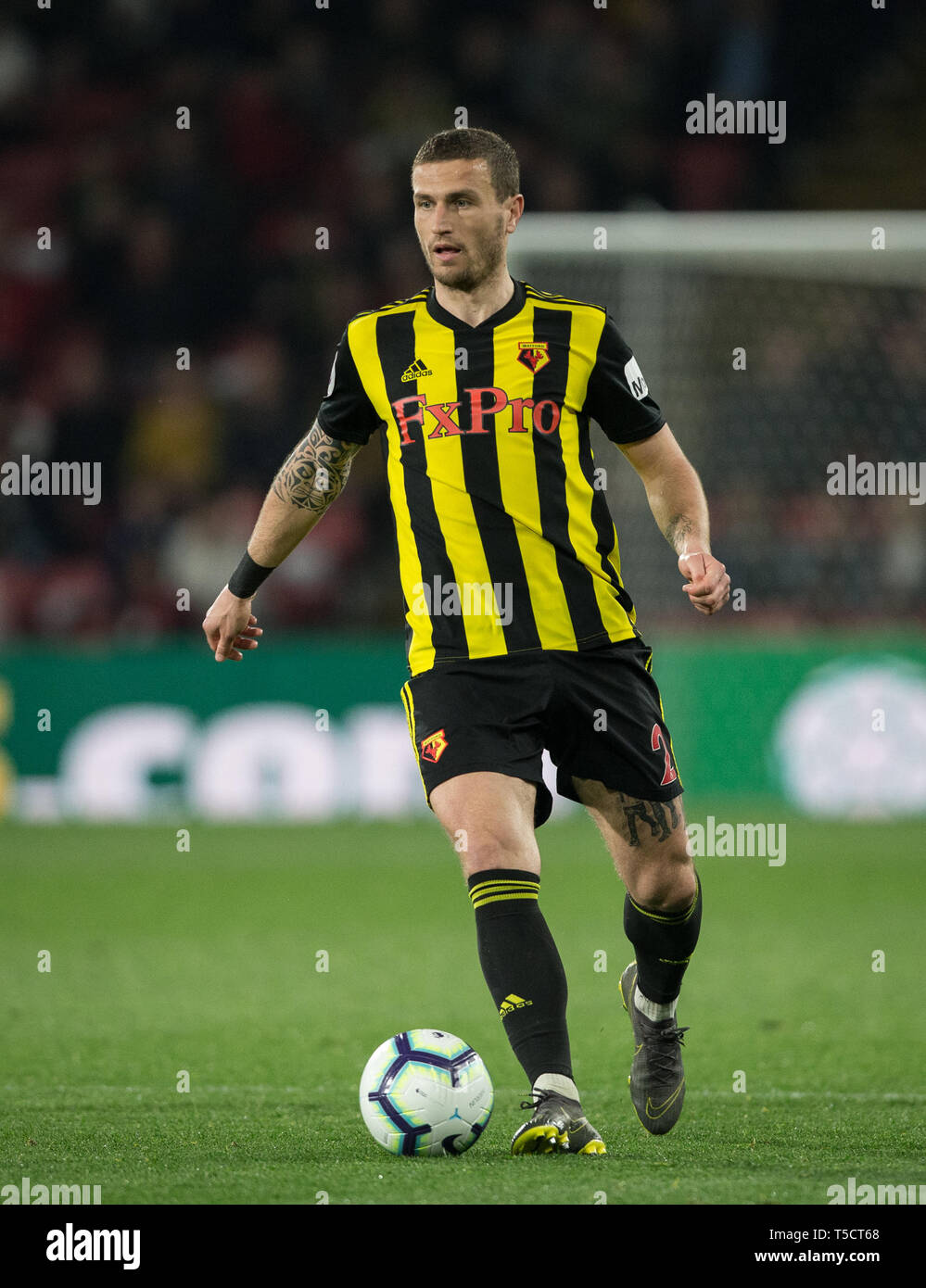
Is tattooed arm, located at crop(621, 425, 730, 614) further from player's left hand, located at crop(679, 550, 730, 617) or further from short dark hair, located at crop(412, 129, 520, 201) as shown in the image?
short dark hair, located at crop(412, 129, 520, 201)

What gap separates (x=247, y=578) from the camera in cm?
465

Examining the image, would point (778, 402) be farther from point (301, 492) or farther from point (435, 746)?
point (435, 746)

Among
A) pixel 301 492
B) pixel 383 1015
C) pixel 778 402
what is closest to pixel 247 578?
pixel 301 492

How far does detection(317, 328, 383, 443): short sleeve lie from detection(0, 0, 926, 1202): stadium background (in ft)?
10.6

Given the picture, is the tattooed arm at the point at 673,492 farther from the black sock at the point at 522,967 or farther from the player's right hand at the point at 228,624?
the player's right hand at the point at 228,624

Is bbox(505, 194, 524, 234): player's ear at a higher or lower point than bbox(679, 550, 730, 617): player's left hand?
higher

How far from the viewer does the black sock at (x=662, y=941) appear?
445 cm

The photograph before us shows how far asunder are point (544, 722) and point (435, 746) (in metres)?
0.26

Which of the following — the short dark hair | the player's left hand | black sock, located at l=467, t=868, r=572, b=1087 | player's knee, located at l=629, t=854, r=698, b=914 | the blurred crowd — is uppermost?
the blurred crowd

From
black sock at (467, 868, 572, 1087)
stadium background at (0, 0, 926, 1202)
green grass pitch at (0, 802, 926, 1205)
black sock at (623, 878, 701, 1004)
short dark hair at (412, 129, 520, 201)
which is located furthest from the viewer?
stadium background at (0, 0, 926, 1202)

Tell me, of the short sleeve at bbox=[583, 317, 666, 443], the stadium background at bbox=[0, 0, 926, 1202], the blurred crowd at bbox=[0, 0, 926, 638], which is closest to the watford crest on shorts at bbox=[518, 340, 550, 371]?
the short sleeve at bbox=[583, 317, 666, 443]

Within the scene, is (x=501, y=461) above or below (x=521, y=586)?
above

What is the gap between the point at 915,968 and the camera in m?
7.41

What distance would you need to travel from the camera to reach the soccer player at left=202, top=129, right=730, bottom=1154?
4.07 meters
